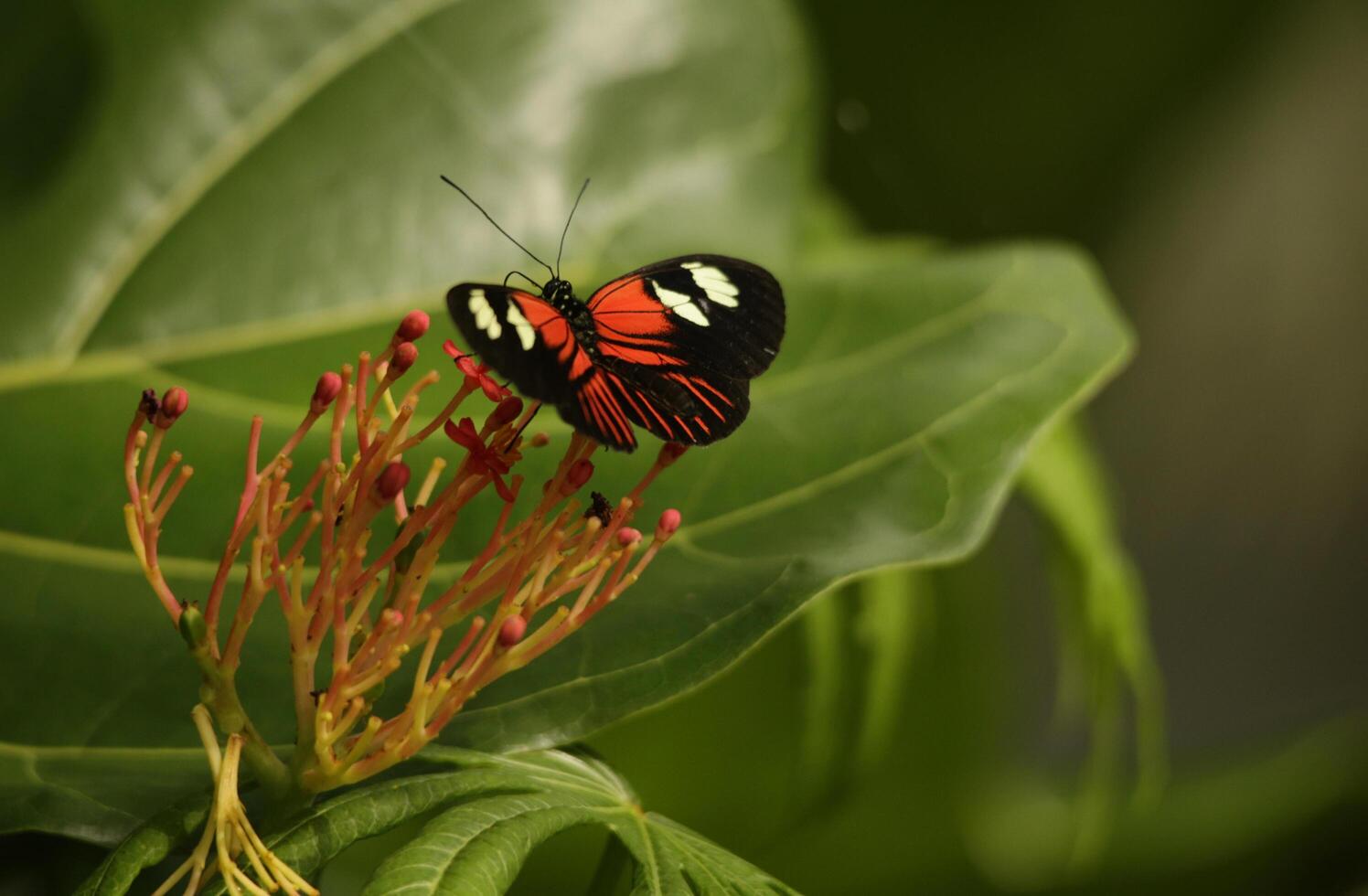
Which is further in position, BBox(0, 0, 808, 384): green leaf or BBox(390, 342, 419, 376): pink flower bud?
BBox(0, 0, 808, 384): green leaf

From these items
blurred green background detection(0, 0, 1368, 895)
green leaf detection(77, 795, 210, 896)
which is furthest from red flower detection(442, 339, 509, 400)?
blurred green background detection(0, 0, 1368, 895)

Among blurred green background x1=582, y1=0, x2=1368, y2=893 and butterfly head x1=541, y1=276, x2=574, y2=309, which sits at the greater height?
butterfly head x1=541, y1=276, x2=574, y2=309

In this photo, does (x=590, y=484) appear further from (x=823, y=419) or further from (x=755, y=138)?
(x=755, y=138)

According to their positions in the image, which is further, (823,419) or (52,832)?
(823,419)

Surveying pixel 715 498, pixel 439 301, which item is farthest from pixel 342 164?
pixel 715 498

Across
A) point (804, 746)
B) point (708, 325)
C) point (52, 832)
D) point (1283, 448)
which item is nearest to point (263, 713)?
point (52, 832)

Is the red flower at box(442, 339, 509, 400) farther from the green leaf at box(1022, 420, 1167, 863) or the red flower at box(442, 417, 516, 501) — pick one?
the green leaf at box(1022, 420, 1167, 863)
